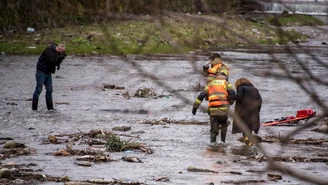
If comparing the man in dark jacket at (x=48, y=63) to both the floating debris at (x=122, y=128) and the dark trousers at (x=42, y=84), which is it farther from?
the floating debris at (x=122, y=128)

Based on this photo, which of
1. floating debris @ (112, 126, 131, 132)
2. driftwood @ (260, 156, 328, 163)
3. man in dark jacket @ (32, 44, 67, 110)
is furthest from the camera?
man in dark jacket @ (32, 44, 67, 110)

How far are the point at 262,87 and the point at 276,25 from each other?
23773 mm

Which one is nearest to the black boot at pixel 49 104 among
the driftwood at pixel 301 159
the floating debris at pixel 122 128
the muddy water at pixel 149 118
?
the muddy water at pixel 149 118

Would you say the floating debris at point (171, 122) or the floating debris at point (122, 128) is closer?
the floating debris at point (122, 128)

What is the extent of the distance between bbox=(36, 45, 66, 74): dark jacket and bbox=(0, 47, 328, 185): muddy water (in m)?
0.96

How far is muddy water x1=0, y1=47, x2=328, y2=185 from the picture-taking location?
6.20m

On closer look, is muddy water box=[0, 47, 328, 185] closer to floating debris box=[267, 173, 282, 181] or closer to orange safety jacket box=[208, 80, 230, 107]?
floating debris box=[267, 173, 282, 181]

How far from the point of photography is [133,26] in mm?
44406

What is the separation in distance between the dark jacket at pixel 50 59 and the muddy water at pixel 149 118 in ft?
3.16

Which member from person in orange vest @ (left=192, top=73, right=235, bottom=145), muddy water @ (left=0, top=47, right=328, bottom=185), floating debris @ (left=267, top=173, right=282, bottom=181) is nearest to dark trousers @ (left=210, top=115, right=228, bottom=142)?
person in orange vest @ (left=192, top=73, right=235, bottom=145)

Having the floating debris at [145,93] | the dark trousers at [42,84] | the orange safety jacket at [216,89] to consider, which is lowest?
the floating debris at [145,93]

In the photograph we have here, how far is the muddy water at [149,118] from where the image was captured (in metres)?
6.20

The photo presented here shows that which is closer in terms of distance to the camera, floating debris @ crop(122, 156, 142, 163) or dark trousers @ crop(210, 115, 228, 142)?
floating debris @ crop(122, 156, 142, 163)

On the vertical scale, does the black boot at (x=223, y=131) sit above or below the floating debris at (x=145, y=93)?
above
